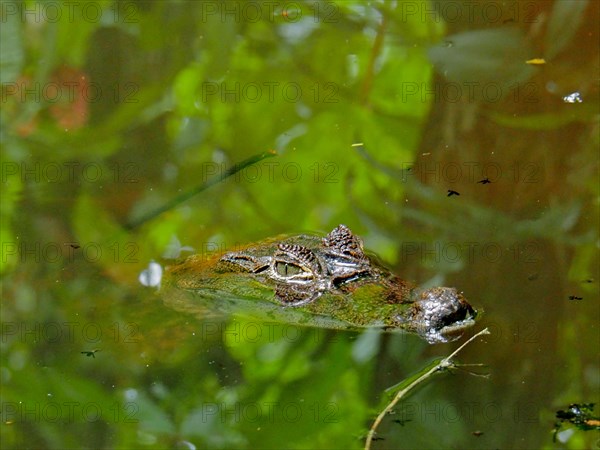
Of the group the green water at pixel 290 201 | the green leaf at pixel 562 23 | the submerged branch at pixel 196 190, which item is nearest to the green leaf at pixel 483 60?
the green water at pixel 290 201

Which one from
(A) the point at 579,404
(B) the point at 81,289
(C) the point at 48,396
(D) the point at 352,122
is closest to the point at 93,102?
(B) the point at 81,289

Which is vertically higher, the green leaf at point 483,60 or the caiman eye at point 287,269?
the green leaf at point 483,60

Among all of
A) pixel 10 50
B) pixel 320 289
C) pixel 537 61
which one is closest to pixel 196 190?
pixel 320 289

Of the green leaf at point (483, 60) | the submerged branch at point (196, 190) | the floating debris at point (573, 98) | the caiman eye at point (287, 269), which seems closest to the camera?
the caiman eye at point (287, 269)

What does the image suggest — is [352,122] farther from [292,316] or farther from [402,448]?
[402,448]

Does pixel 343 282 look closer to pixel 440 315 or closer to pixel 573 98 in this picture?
pixel 440 315

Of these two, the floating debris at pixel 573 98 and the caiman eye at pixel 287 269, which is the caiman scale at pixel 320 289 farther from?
the floating debris at pixel 573 98

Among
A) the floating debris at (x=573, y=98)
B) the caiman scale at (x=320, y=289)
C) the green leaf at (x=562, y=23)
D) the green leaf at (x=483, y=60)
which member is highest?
the green leaf at (x=562, y=23)
